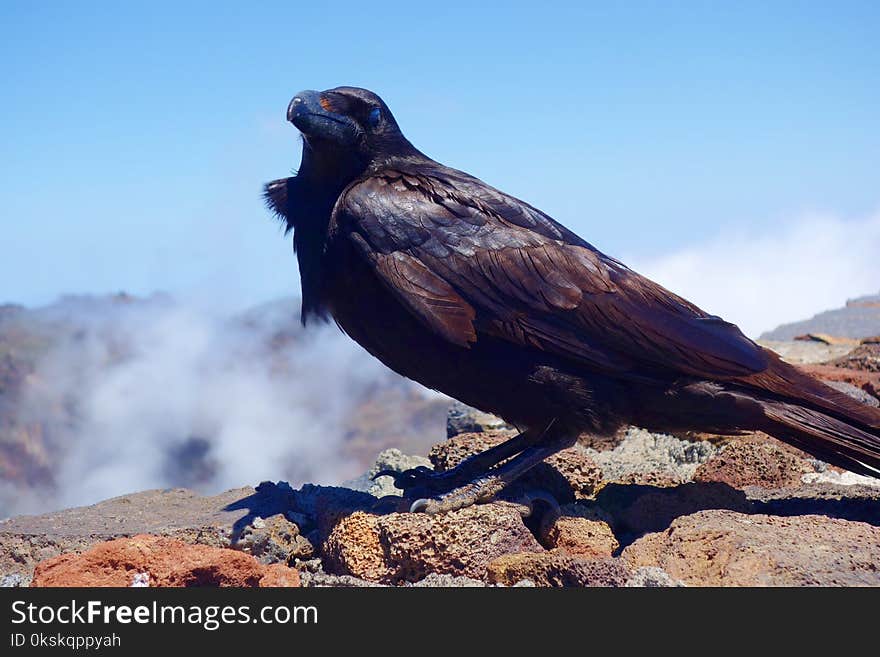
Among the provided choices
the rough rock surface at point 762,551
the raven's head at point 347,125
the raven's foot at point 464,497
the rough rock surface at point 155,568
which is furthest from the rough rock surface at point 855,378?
the rough rock surface at point 155,568

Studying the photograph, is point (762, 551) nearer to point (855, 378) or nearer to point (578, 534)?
point (578, 534)

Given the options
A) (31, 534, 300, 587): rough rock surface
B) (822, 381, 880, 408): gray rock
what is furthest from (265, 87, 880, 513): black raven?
(822, 381, 880, 408): gray rock

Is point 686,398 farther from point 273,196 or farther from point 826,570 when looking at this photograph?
point 273,196

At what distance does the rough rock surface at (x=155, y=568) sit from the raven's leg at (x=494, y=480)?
880 mm

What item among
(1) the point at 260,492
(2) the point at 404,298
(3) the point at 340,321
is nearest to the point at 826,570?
(2) the point at 404,298

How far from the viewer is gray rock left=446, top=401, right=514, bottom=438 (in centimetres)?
678

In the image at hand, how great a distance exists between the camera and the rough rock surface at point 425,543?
3.75 metres

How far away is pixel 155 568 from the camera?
3439 mm

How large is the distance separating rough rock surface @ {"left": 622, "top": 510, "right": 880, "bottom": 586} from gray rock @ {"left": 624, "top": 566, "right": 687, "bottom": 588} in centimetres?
16

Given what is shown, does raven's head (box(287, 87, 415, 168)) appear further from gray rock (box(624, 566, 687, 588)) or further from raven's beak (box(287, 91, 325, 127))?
gray rock (box(624, 566, 687, 588))

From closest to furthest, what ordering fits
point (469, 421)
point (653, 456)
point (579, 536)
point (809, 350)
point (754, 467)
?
1. point (579, 536)
2. point (754, 467)
3. point (653, 456)
4. point (469, 421)
5. point (809, 350)

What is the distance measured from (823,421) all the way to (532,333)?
147 centimetres

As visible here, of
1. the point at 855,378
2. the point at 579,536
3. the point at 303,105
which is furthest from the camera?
the point at 855,378

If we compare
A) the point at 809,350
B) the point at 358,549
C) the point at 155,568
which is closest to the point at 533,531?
the point at 358,549
